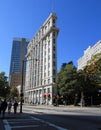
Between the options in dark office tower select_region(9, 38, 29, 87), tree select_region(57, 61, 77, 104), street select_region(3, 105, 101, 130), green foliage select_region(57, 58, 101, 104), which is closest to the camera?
street select_region(3, 105, 101, 130)

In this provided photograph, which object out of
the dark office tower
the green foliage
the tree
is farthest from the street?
the tree

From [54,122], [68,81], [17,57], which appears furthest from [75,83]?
[17,57]

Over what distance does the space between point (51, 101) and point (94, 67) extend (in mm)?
64762

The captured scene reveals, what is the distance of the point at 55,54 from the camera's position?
396 feet

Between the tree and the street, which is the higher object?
the tree

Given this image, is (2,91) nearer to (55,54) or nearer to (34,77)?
(55,54)

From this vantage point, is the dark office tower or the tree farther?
the tree

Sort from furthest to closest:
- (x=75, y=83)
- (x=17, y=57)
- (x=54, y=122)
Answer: (x=17, y=57), (x=75, y=83), (x=54, y=122)

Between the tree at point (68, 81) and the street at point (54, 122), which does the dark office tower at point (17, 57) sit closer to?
the tree at point (68, 81)

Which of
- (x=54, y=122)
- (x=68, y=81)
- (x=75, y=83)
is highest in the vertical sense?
(x=68, y=81)

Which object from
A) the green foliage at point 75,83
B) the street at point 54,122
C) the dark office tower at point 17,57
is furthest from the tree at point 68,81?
the street at point 54,122

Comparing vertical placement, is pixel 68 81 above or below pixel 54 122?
above

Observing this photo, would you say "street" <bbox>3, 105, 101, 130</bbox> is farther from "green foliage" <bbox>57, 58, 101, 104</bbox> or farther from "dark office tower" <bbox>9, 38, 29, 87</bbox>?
"green foliage" <bbox>57, 58, 101, 104</bbox>

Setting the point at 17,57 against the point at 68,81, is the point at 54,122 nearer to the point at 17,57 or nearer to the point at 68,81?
the point at 68,81
